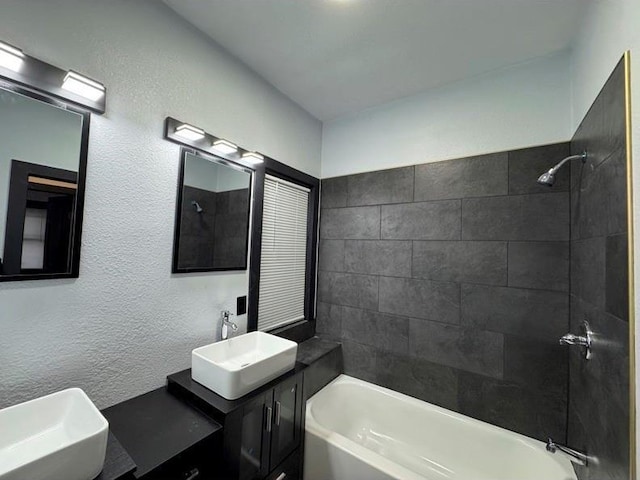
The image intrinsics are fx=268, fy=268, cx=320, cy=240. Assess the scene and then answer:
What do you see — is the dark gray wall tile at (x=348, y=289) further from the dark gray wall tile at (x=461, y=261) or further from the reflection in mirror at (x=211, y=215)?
the reflection in mirror at (x=211, y=215)

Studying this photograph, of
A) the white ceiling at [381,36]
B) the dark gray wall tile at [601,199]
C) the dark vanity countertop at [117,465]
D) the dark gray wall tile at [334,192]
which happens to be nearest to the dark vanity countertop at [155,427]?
the dark vanity countertop at [117,465]

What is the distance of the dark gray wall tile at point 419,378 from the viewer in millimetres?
1979

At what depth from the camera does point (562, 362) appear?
1637mm

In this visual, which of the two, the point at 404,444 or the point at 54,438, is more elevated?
the point at 54,438

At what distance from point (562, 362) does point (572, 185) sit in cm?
108

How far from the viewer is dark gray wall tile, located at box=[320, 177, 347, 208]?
2.57 metres

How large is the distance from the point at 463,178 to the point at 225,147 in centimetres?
171

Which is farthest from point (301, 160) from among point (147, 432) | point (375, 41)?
point (147, 432)

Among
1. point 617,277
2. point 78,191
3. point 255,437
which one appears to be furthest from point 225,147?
point 617,277

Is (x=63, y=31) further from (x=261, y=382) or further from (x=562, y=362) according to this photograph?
(x=562, y=362)

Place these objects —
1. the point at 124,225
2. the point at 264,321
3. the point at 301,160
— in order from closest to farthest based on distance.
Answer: the point at 124,225
the point at 264,321
the point at 301,160

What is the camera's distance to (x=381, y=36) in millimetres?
1638

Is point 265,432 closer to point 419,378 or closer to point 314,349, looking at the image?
point 314,349

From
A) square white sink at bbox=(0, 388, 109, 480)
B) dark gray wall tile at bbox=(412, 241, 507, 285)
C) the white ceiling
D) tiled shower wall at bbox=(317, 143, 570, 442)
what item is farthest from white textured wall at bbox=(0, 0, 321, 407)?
dark gray wall tile at bbox=(412, 241, 507, 285)
